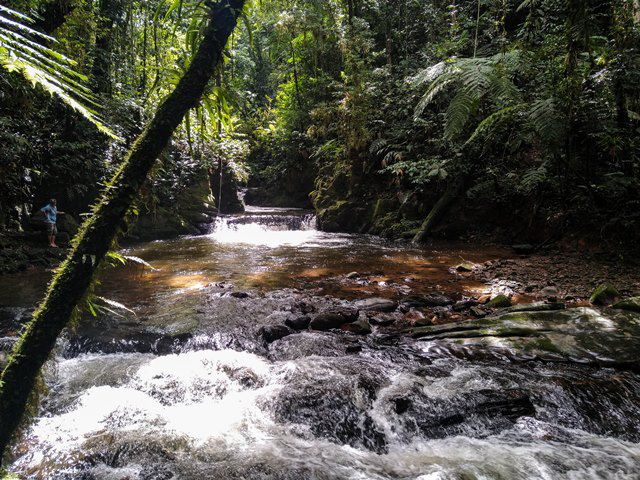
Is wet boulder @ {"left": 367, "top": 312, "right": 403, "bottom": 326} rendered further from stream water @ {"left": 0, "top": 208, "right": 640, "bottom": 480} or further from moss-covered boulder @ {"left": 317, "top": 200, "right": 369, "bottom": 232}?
moss-covered boulder @ {"left": 317, "top": 200, "right": 369, "bottom": 232}

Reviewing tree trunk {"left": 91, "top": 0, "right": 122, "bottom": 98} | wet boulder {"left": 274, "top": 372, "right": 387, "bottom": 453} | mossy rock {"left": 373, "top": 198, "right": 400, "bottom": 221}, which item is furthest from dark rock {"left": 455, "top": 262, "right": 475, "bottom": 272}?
tree trunk {"left": 91, "top": 0, "right": 122, "bottom": 98}

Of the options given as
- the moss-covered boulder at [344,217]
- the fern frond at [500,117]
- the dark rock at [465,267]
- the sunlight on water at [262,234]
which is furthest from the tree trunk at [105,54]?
the dark rock at [465,267]

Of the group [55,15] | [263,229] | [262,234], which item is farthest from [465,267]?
[55,15]

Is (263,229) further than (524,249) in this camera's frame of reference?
Yes

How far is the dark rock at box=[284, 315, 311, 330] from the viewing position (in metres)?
4.65

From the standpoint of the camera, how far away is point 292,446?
2.79 m

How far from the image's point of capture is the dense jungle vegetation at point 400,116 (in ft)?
17.5

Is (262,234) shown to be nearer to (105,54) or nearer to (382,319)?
(105,54)

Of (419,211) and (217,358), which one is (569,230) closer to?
(419,211)

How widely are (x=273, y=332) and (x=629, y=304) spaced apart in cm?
418

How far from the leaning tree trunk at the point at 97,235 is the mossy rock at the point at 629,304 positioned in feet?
16.6

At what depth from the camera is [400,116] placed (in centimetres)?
1220

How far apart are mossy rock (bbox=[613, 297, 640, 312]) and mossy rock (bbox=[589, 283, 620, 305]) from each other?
1.12 feet

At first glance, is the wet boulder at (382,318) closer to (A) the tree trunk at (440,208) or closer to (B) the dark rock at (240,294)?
(B) the dark rock at (240,294)
